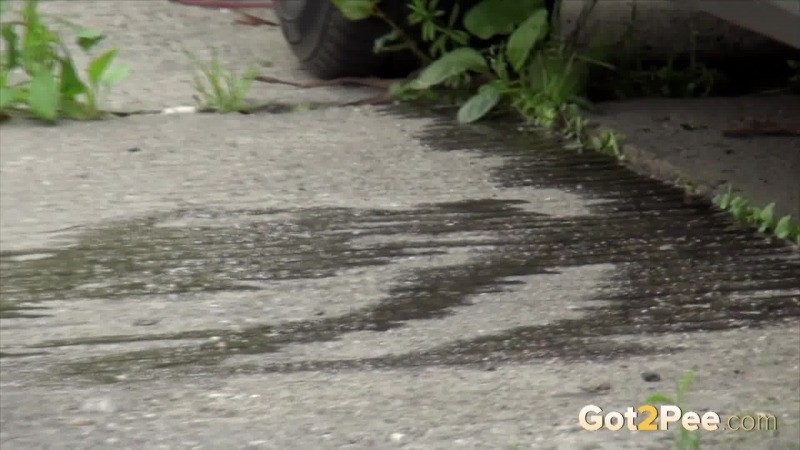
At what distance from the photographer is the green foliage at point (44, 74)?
3.04 m

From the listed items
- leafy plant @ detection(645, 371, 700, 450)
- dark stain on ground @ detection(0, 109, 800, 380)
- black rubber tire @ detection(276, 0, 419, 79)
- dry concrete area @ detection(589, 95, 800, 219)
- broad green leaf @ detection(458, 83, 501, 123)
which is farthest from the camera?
black rubber tire @ detection(276, 0, 419, 79)

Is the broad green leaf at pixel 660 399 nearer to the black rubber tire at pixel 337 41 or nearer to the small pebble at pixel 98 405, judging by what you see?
the small pebble at pixel 98 405

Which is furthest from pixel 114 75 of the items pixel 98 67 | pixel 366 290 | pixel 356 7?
pixel 366 290

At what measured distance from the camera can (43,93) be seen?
3037 mm

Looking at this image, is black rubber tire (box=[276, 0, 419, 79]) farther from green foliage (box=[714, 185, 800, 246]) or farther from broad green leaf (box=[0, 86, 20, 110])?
green foliage (box=[714, 185, 800, 246])

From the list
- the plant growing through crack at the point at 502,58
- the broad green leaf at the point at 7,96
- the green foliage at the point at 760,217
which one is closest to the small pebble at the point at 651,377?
the green foliage at the point at 760,217

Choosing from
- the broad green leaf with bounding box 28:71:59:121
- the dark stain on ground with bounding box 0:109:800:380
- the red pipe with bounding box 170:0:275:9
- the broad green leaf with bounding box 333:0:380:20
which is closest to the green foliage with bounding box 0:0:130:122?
the broad green leaf with bounding box 28:71:59:121

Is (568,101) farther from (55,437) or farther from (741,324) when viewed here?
(55,437)

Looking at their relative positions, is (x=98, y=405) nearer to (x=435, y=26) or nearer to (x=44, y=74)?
(x=44, y=74)

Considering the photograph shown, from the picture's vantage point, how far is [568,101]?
324cm

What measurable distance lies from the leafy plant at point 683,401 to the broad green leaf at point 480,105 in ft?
5.04

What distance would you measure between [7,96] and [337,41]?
38.2 inches

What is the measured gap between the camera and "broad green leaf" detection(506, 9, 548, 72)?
3254 millimetres

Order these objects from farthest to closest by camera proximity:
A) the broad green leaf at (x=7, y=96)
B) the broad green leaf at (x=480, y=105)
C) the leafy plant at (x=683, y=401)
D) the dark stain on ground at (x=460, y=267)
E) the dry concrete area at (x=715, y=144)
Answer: the broad green leaf at (x=480, y=105) < the broad green leaf at (x=7, y=96) < the dry concrete area at (x=715, y=144) < the dark stain on ground at (x=460, y=267) < the leafy plant at (x=683, y=401)
